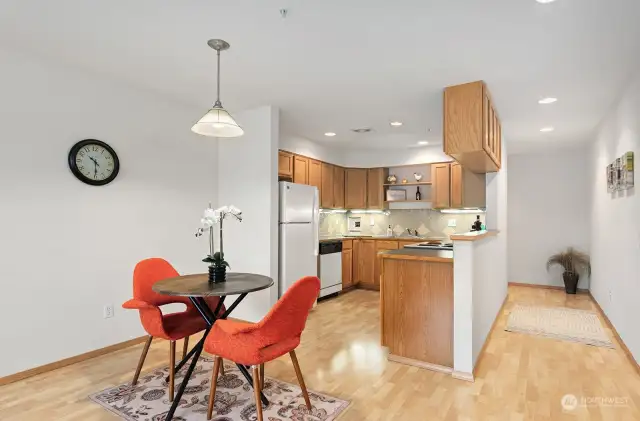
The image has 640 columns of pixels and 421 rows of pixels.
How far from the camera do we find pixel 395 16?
233cm

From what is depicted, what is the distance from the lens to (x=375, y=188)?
7.06 metres

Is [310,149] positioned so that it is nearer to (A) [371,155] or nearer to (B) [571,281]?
(A) [371,155]

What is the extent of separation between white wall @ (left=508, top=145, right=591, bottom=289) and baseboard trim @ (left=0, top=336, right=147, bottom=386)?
6.31m

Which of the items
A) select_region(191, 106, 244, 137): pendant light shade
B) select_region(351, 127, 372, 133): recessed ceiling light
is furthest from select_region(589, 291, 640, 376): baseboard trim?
select_region(191, 106, 244, 137): pendant light shade

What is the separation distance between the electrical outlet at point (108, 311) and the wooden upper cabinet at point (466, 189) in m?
5.08

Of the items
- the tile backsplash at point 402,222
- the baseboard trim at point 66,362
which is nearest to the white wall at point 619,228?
the tile backsplash at point 402,222

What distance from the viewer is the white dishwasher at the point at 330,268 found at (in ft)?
18.7

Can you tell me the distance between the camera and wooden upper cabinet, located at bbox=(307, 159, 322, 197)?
595cm

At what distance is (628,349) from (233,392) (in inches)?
137

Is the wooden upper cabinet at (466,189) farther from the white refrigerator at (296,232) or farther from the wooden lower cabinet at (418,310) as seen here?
the wooden lower cabinet at (418,310)

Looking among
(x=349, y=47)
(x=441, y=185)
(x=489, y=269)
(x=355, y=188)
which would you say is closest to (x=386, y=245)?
(x=355, y=188)

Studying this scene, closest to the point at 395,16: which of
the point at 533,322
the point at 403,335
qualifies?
the point at 403,335

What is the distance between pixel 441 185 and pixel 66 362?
554 centimetres

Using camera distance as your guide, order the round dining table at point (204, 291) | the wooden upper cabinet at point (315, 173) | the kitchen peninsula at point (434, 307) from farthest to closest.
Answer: the wooden upper cabinet at point (315, 173) → the kitchen peninsula at point (434, 307) → the round dining table at point (204, 291)
